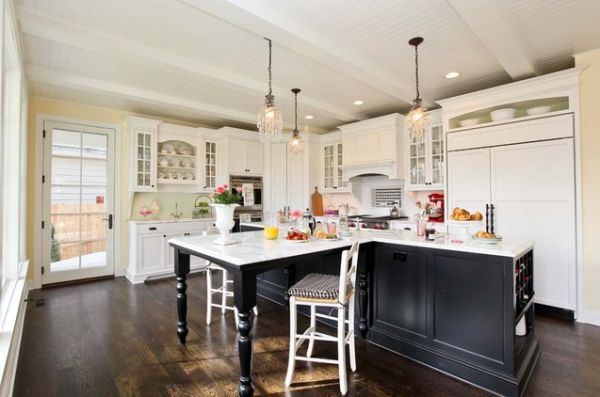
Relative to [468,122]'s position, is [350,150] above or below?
below

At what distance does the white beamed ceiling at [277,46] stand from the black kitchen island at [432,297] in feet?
5.88

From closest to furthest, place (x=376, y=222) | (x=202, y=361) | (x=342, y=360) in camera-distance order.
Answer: (x=342, y=360) < (x=202, y=361) < (x=376, y=222)

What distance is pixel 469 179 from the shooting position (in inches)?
151

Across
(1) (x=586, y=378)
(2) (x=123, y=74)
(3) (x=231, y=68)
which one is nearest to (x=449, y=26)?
(3) (x=231, y=68)

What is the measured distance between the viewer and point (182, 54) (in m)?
3.16

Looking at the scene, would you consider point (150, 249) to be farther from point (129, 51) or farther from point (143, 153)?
point (129, 51)

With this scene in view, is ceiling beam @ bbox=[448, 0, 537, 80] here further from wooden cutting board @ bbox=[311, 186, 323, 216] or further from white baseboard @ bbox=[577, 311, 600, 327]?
wooden cutting board @ bbox=[311, 186, 323, 216]

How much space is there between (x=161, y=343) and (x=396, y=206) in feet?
13.1

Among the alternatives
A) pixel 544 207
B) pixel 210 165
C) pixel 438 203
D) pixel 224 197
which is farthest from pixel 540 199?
pixel 210 165

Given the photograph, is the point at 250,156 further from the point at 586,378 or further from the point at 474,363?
the point at 586,378

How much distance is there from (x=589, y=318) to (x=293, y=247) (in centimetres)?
315

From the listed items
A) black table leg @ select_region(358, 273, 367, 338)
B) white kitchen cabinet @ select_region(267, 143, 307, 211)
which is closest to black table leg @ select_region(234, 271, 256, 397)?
black table leg @ select_region(358, 273, 367, 338)

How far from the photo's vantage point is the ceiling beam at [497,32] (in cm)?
223

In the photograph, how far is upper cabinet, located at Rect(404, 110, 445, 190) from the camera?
4457mm
